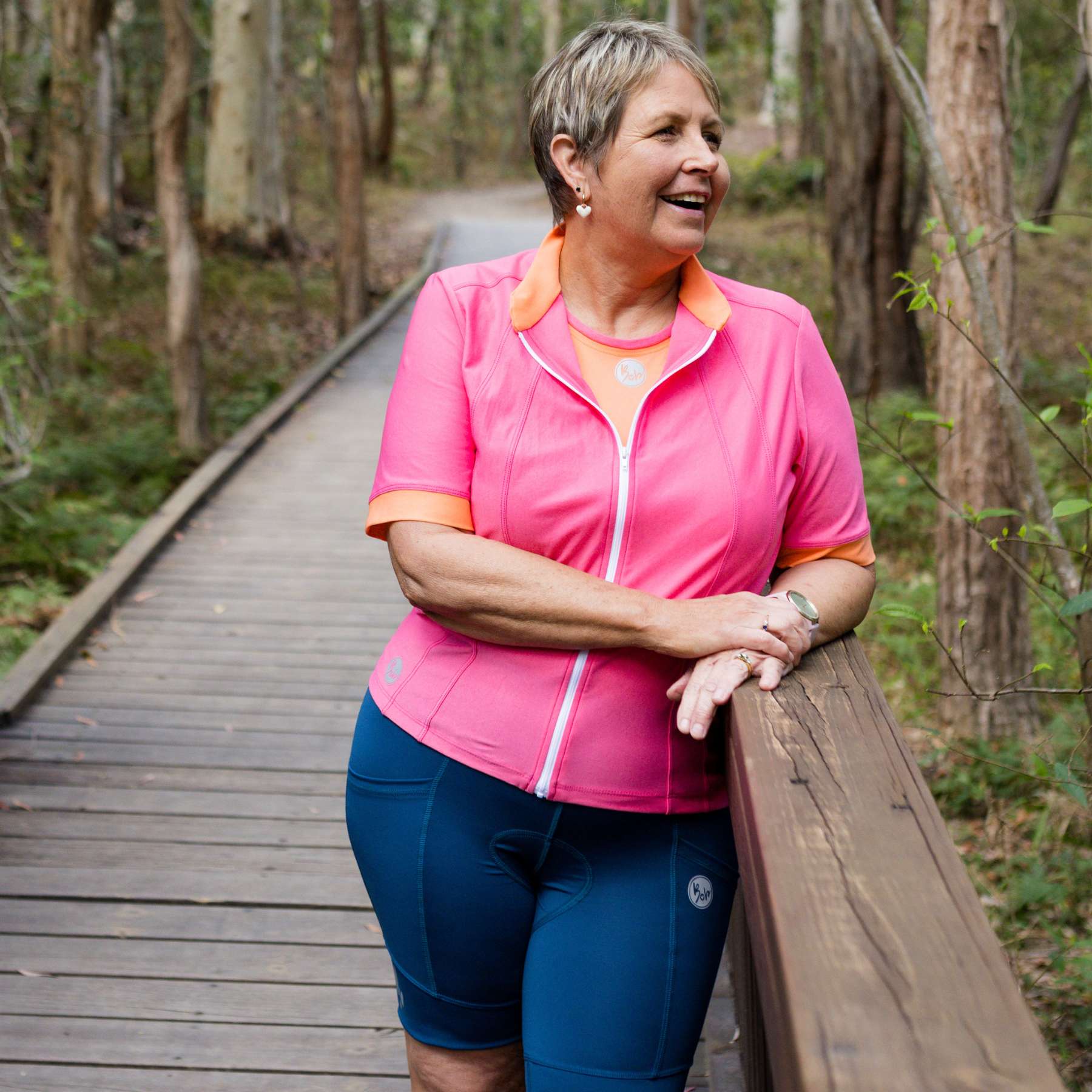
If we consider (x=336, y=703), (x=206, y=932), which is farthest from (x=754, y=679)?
(x=336, y=703)

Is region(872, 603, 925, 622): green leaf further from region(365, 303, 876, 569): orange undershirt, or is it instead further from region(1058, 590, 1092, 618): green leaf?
region(365, 303, 876, 569): orange undershirt

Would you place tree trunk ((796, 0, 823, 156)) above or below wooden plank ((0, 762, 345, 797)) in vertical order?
above

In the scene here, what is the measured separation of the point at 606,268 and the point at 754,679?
672 mm

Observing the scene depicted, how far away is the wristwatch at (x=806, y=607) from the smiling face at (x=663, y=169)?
523 millimetres

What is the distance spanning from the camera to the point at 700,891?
179 cm

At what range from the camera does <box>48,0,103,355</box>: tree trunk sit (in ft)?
37.5

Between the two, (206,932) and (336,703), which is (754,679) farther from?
(336,703)

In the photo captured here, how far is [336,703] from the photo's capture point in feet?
18.0

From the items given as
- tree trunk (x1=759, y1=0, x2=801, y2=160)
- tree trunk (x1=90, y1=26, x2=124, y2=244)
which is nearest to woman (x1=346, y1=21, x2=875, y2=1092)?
tree trunk (x1=90, y1=26, x2=124, y2=244)

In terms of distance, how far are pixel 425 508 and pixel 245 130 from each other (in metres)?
18.9

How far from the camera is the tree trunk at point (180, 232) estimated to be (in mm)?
10039

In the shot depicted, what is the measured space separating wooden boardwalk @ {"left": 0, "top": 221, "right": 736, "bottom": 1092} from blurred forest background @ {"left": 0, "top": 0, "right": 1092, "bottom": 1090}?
1211 millimetres

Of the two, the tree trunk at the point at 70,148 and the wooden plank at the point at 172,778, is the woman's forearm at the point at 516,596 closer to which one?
the wooden plank at the point at 172,778

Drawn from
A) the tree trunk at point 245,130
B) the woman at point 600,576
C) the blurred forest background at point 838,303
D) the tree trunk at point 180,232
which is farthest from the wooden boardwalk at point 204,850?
the tree trunk at point 245,130
